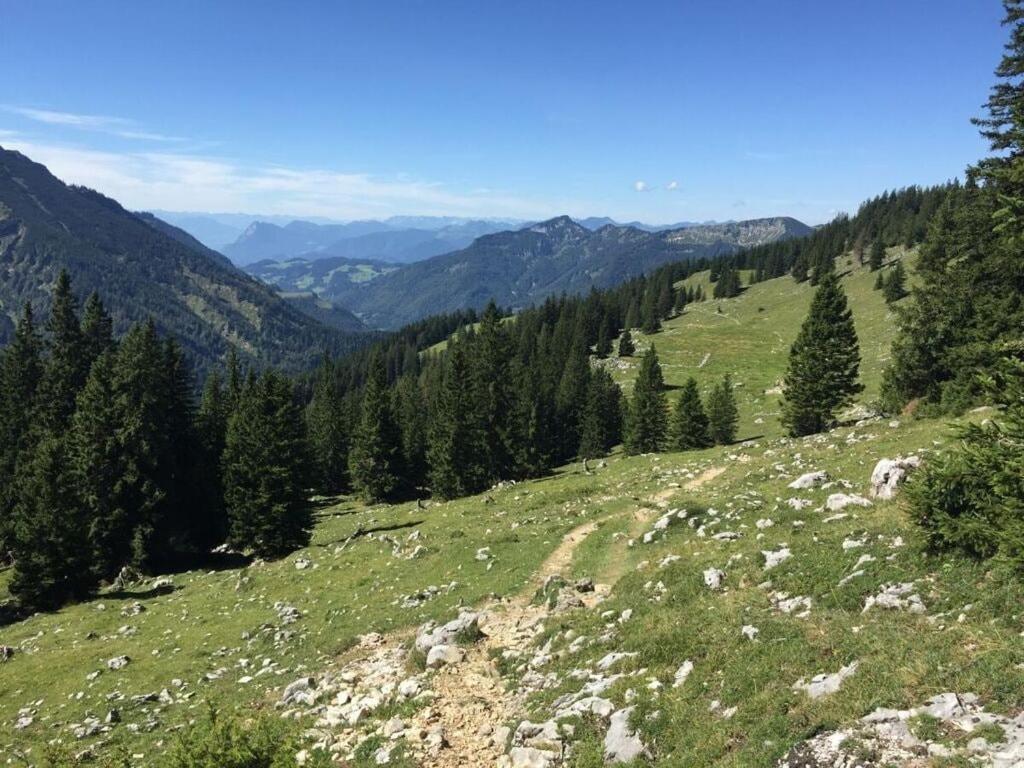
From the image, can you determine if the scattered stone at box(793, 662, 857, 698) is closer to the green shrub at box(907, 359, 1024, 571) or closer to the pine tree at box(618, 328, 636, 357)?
the green shrub at box(907, 359, 1024, 571)

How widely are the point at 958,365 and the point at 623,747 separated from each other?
34152mm

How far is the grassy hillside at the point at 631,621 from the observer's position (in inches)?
392

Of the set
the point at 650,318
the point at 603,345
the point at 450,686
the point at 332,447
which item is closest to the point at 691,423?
the point at 332,447

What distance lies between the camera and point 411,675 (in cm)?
1581

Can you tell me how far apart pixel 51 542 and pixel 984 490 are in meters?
43.3

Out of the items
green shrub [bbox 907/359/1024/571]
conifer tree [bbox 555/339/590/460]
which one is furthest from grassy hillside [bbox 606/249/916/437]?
green shrub [bbox 907/359/1024/571]

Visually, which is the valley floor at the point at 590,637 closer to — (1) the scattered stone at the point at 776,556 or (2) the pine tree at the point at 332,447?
(1) the scattered stone at the point at 776,556

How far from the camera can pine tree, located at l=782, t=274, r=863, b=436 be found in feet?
155

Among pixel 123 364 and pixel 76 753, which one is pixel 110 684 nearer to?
pixel 76 753

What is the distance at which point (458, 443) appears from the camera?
183 ft

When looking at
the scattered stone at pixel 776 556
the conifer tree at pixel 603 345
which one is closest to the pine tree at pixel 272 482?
the scattered stone at pixel 776 556

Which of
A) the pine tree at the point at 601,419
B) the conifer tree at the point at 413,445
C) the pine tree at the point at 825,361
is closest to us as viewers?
the pine tree at the point at 825,361

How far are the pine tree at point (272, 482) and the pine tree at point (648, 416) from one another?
39.6 m

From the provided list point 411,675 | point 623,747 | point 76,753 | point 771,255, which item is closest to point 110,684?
point 76,753
